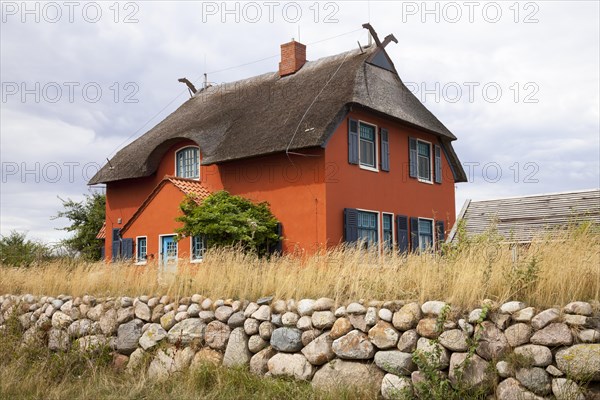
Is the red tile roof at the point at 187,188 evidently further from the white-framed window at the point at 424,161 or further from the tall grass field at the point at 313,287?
the tall grass field at the point at 313,287

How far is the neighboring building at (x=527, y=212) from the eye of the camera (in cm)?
1180

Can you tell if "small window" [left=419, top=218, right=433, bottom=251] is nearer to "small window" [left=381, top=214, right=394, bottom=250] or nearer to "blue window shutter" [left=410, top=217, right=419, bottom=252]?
"blue window shutter" [left=410, top=217, right=419, bottom=252]

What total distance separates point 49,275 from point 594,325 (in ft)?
33.9

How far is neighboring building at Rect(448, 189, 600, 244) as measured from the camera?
38.7 feet

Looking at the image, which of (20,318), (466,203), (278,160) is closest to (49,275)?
(20,318)

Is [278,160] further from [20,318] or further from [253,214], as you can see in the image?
[20,318]

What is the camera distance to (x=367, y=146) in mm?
19047

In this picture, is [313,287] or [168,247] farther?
[168,247]

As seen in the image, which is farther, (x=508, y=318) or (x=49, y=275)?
(x=49, y=275)

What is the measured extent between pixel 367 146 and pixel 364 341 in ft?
39.0

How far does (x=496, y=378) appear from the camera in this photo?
6.64 meters

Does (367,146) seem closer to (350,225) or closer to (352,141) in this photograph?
(352,141)

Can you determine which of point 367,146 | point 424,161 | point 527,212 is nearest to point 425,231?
point 424,161

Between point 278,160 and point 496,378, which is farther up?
point 278,160
